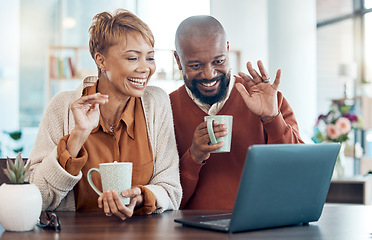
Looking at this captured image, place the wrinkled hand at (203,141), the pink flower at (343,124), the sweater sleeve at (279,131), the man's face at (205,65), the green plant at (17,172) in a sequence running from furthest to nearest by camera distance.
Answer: the pink flower at (343,124) < the man's face at (205,65) < the sweater sleeve at (279,131) < the wrinkled hand at (203,141) < the green plant at (17,172)

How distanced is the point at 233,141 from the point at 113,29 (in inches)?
24.9

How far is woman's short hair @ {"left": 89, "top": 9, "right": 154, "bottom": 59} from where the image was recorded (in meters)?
1.61

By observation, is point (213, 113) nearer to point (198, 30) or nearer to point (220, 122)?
point (198, 30)

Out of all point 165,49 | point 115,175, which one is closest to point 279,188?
point 115,175

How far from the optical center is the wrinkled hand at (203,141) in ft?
4.80

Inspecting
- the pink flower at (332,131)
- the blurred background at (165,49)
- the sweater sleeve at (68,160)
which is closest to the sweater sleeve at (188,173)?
the sweater sleeve at (68,160)

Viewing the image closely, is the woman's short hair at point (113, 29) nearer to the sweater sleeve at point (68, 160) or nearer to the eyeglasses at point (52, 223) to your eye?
the sweater sleeve at point (68, 160)

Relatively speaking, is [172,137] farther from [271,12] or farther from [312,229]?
[271,12]

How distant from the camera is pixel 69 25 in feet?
20.9

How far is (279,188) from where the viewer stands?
109 cm

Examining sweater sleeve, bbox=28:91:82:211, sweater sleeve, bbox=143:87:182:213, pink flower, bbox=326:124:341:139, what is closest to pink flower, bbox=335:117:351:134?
pink flower, bbox=326:124:341:139

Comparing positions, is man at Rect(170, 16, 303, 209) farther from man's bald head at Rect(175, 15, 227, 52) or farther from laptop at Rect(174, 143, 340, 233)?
laptop at Rect(174, 143, 340, 233)

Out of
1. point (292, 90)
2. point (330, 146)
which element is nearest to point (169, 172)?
point (330, 146)

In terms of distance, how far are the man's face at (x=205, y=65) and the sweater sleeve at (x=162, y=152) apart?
0.57 ft
